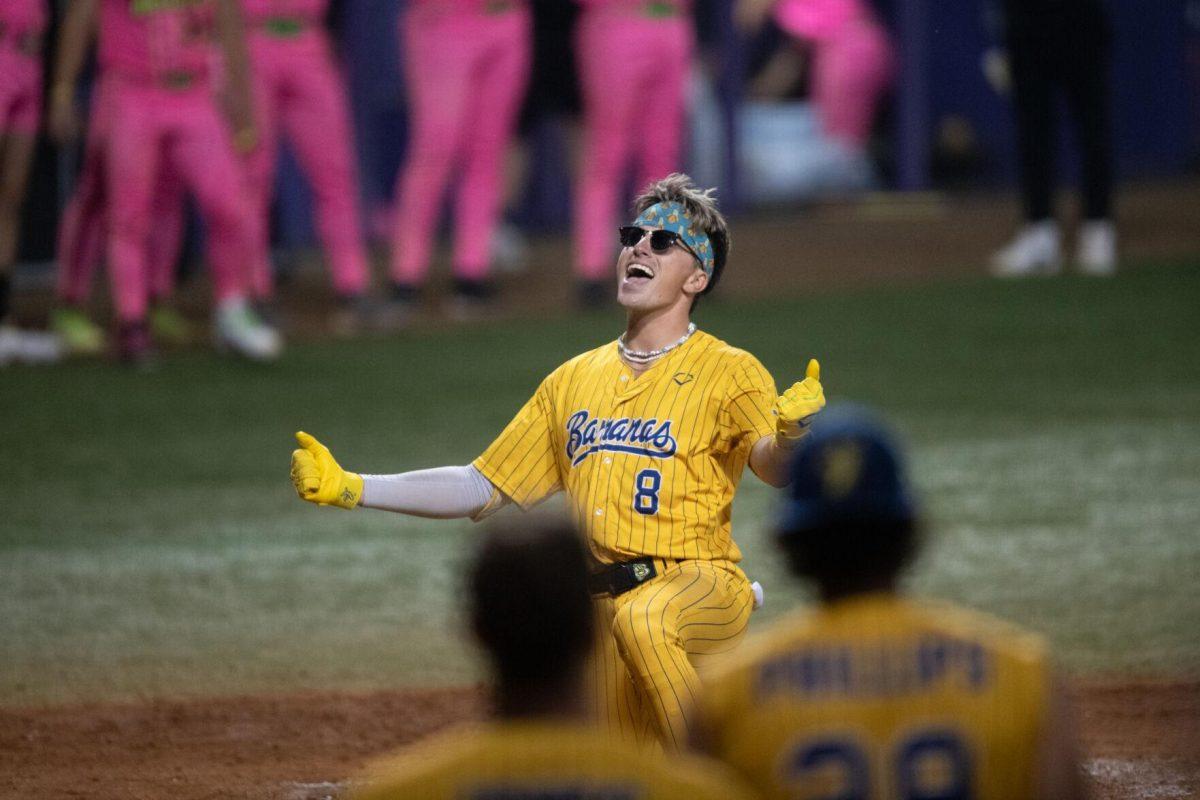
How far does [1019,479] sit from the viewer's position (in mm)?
7590

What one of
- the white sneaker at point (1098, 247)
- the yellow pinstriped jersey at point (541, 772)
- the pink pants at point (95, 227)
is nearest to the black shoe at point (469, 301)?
the pink pants at point (95, 227)

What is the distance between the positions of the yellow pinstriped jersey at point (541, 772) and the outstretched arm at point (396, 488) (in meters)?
1.77

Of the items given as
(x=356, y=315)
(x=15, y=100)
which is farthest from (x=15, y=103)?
(x=356, y=315)

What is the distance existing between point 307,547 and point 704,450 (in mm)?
3153

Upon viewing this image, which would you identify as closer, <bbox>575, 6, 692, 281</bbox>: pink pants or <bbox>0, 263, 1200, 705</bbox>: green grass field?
<bbox>0, 263, 1200, 705</bbox>: green grass field

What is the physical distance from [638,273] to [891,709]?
218 cm

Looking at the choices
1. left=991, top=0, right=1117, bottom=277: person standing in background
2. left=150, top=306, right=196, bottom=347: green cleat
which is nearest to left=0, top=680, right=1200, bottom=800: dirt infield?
left=150, top=306, right=196, bottom=347: green cleat

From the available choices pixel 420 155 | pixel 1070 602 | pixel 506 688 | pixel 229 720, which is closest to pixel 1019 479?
pixel 1070 602

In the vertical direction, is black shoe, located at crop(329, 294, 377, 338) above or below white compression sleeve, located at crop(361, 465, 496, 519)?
below

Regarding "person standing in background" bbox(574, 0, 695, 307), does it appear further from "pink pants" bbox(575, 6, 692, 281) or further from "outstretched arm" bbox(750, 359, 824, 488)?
"outstretched arm" bbox(750, 359, 824, 488)

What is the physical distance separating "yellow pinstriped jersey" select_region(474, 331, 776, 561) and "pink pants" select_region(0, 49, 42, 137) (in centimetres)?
633

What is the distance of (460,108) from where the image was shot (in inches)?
443

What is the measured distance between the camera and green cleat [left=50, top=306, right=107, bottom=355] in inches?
422

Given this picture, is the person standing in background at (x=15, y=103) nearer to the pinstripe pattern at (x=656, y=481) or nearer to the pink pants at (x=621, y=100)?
the pink pants at (x=621, y=100)
